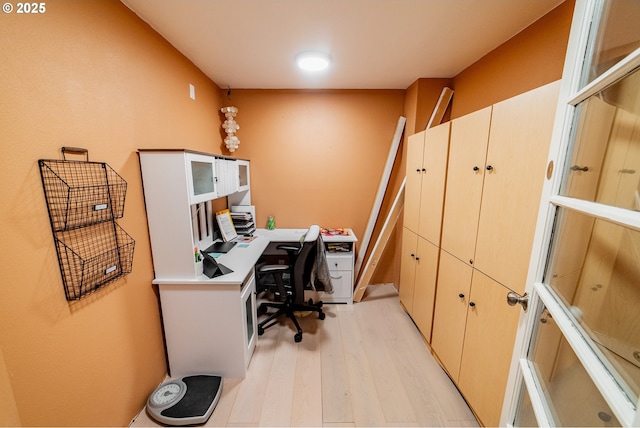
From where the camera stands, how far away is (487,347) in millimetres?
1307

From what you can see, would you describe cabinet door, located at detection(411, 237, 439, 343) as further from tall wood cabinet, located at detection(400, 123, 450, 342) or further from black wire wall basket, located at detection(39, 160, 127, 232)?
black wire wall basket, located at detection(39, 160, 127, 232)

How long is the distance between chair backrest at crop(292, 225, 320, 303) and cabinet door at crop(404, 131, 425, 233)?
3.16 feet

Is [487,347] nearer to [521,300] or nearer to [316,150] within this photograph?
[521,300]

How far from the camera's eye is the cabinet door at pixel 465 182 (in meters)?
1.38

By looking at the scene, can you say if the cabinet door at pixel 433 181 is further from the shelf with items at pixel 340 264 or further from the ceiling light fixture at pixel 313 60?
the ceiling light fixture at pixel 313 60

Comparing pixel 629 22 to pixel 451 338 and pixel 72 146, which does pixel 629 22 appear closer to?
pixel 451 338

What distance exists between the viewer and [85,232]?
1.13 metres

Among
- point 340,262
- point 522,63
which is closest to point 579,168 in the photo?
point 522,63

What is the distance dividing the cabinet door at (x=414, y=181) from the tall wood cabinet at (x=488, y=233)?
1.41ft

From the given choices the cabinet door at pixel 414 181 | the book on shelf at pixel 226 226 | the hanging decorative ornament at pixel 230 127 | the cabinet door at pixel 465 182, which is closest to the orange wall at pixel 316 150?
the hanging decorative ornament at pixel 230 127

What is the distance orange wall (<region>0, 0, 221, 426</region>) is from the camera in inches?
34.3

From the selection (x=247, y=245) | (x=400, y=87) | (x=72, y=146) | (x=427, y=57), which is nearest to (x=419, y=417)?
(x=247, y=245)

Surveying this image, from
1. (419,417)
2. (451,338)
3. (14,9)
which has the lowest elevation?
(419,417)

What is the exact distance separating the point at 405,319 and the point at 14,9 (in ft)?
10.6
